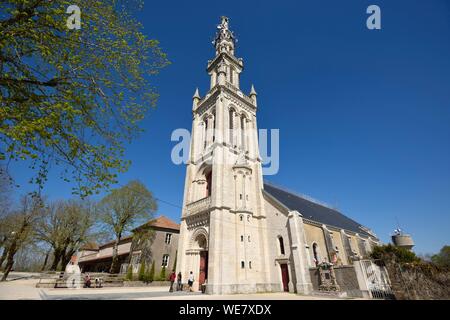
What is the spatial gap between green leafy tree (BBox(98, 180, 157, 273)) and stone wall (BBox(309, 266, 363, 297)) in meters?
20.8

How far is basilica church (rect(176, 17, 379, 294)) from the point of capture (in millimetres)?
17141

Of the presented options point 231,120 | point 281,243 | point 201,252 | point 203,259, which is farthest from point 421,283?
point 231,120

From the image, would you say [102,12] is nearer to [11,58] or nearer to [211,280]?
[11,58]

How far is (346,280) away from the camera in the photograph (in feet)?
50.9

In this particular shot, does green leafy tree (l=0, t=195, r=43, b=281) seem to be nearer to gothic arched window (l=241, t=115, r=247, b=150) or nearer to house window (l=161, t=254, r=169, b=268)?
house window (l=161, t=254, r=169, b=268)

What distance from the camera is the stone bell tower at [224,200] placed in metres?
17.2

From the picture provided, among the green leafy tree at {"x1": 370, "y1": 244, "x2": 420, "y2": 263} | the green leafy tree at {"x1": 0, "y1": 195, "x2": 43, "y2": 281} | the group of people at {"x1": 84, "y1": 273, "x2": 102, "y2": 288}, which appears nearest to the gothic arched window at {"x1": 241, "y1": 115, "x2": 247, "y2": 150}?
the green leafy tree at {"x1": 370, "y1": 244, "x2": 420, "y2": 263}

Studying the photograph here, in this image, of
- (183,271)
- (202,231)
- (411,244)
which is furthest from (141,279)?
(411,244)

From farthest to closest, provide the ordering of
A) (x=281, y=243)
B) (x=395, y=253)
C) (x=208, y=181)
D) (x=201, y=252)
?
1. (x=208, y=181)
2. (x=201, y=252)
3. (x=281, y=243)
4. (x=395, y=253)

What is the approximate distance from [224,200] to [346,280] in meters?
10.9

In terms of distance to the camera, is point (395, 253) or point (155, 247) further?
point (155, 247)

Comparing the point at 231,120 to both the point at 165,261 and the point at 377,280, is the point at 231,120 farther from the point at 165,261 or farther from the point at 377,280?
the point at 165,261

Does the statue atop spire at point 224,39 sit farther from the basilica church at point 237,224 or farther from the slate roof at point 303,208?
the slate roof at point 303,208
